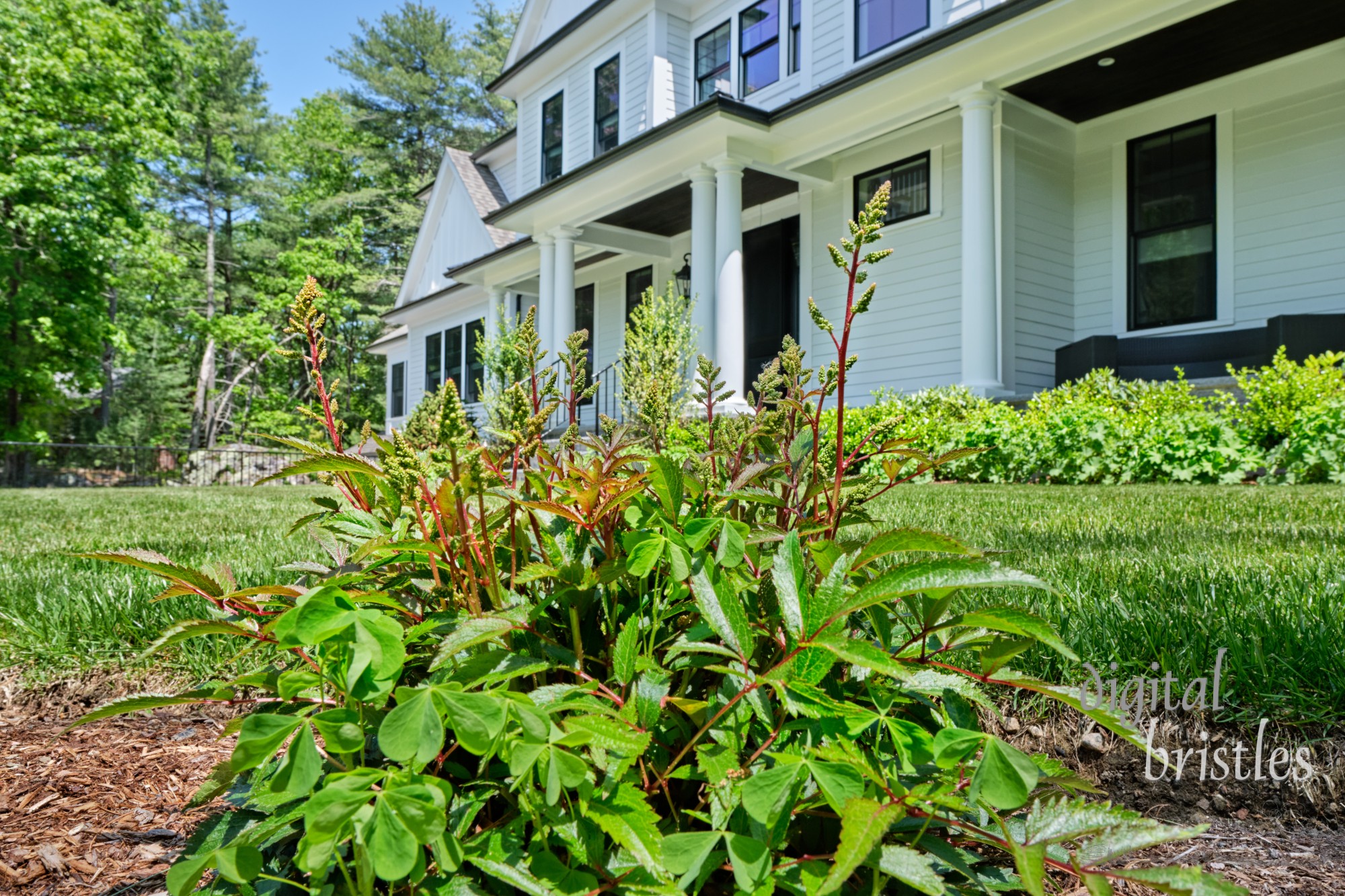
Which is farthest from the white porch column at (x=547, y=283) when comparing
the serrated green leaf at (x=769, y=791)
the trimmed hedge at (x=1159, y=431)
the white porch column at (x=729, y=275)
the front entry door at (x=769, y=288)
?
the serrated green leaf at (x=769, y=791)

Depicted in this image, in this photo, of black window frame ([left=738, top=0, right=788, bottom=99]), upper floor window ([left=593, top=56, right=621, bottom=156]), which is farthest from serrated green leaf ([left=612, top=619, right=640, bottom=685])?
upper floor window ([left=593, top=56, right=621, bottom=156])

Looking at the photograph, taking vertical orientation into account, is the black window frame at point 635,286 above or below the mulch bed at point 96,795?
above

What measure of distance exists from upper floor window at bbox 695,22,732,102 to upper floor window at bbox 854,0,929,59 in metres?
2.31

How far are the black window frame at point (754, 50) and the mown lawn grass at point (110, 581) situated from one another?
9.19 meters

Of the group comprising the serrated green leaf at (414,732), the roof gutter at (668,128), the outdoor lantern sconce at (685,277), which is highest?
the roof gutter at (668,128)

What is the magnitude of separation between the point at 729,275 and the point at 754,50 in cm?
435

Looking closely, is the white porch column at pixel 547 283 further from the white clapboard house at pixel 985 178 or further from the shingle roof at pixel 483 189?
the shingle roof at pixel 483 189

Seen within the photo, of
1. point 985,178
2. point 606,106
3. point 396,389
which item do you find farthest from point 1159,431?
point 396,389

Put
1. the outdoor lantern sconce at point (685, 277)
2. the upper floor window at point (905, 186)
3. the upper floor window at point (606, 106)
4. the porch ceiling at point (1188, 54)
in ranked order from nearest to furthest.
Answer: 1. the porch ceiling at point (1188, 54)
2. the upper floor window at point (905, 186)
3. the outdoor lantern sconce at point (685, 277)
4. the upper floor window at point (606, 106)

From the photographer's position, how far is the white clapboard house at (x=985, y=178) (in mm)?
7812

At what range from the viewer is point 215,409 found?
2947 cm

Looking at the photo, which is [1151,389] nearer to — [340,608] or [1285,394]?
[1285,394]

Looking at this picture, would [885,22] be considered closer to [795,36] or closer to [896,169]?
[795,36]

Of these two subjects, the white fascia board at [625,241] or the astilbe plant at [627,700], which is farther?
the white fascia board at [625,241]
